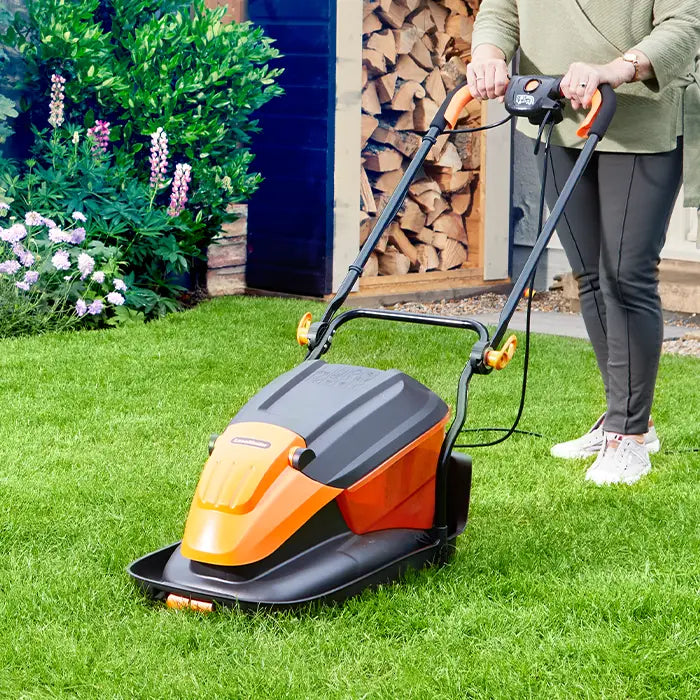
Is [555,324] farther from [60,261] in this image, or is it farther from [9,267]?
[9,267]

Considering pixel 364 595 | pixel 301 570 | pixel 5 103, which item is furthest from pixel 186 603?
pixel 5 103

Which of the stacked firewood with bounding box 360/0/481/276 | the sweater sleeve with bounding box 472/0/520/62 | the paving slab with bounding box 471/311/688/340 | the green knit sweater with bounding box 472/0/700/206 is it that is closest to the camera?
the green knit sweater with bounding box 472/0/700/206

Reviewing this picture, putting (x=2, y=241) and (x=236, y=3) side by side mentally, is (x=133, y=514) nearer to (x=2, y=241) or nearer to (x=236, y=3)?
(x=2, y=241)

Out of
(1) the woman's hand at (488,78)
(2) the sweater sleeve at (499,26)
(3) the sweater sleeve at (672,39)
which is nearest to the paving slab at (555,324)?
(2) the sweater sleeve at (499,26)

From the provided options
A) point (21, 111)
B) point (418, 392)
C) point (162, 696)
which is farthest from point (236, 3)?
point (162, 696)

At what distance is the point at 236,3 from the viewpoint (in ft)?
18.9

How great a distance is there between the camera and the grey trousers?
9.29 ft

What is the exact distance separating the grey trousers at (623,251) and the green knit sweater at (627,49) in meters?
0.05

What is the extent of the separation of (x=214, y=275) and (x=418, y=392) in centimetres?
360

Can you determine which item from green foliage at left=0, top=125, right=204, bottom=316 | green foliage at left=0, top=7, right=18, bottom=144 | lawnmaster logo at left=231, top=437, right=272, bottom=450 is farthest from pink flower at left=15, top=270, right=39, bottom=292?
lawnmaster logo at left=231, top=437, right=272, bottom=450

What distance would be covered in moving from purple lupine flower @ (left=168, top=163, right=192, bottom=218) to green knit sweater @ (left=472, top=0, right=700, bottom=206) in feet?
7.89

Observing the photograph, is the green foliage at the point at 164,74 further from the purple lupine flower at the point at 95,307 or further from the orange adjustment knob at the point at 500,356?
the orange adjustment knob at the point at 500,356

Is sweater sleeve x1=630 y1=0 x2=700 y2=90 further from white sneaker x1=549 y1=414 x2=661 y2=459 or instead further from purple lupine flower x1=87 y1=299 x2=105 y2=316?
purple lupine flower x1=87 y1=299 x2=105 y2=316

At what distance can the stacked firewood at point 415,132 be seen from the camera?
589 cm
